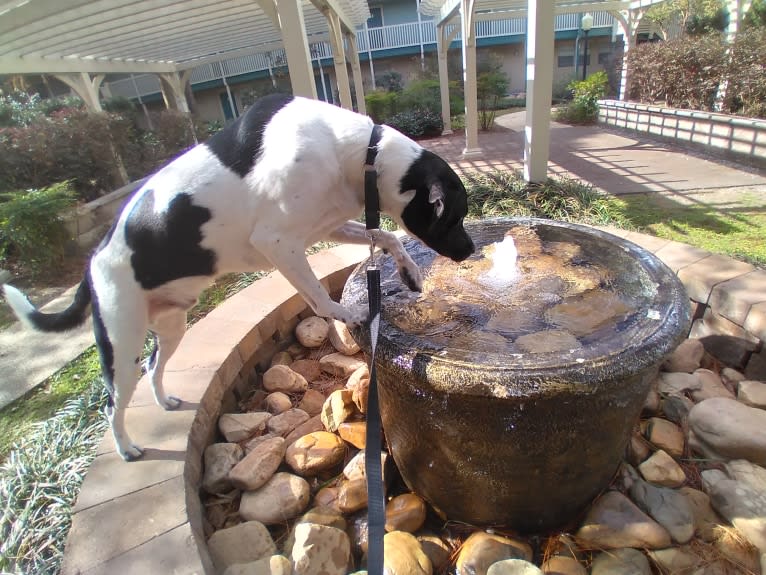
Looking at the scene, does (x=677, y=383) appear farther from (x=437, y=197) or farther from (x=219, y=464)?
(x=219, y=464)

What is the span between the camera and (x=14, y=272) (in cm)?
595

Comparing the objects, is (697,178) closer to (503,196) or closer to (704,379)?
(503,196)

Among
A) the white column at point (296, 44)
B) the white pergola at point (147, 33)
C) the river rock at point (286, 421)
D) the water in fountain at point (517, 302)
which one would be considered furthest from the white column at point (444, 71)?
the river rock at point (286, 421)

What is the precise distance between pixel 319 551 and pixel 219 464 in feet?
2.69

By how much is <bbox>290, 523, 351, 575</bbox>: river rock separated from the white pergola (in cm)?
486

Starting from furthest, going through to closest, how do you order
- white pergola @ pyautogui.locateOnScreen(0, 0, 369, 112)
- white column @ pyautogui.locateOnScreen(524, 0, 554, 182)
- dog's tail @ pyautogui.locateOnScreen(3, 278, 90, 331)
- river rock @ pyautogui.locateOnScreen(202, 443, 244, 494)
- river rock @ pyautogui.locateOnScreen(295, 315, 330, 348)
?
white column @ pyautogui.locateOnScreen(524, 0, 554, 182) → white pergola @ pyautogui.locateOnScreen(0, 0, 369, 112) → river rock @ pyautogui.locateOnScreen(295, 315, 330, 348) → river rock @ pyautogui.locateOnScreen(202, 443, 244, 494) → dog's tail @ pyautogui.locateOnScreen(3, 278, 90, 331)

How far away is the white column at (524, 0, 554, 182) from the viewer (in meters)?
5.21

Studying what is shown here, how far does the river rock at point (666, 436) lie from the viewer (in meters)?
2.31

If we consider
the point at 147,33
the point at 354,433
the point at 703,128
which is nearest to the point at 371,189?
the point at 354,433

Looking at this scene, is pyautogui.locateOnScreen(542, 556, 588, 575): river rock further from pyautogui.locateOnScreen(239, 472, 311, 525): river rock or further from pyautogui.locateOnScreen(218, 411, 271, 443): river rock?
pyautogui.locateOnScreen(218, 411, 271, 443): river rock

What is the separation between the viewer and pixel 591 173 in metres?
7.64

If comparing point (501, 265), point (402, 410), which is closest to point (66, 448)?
point (402, 410)

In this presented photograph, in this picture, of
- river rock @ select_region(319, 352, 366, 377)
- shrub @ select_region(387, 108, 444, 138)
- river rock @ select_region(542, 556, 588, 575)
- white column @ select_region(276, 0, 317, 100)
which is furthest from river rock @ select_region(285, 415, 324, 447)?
shrub @ select_region(387, 108, 444, 138)

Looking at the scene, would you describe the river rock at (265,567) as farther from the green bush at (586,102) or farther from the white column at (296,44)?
the green bush at (586,102)
